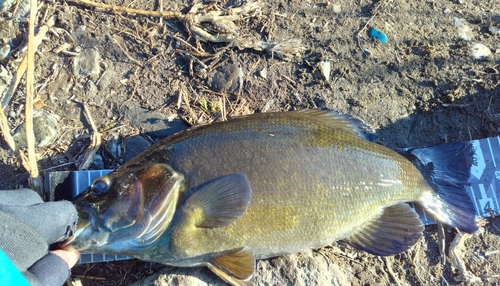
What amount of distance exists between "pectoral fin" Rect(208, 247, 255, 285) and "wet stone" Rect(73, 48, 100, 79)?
2.18m

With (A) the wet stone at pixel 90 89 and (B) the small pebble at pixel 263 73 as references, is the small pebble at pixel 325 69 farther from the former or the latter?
(A) the wet stone at pixel 90 89

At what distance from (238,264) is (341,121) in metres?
1.50

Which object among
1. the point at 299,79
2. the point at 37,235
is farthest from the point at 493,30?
the point at 37,235

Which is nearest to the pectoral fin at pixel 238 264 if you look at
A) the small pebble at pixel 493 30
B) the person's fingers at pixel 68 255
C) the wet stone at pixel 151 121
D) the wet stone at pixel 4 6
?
the person's fingers at pixel 68 255

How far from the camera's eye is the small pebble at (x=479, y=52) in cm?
442

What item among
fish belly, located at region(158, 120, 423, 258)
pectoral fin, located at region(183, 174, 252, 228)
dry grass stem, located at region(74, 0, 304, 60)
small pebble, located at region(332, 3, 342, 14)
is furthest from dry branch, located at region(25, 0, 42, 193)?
small pebble, located at region(332, 3, 342, 14)

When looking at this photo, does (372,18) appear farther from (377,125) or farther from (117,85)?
(117,85)

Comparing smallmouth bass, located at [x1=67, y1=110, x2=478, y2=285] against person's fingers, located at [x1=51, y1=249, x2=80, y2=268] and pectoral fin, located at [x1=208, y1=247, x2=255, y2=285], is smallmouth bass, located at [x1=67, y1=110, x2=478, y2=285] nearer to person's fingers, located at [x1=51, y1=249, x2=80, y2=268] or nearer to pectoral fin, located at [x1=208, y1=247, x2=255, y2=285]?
pectoral fin, located at [x1=208, y1=247, x2=255, y2=285]

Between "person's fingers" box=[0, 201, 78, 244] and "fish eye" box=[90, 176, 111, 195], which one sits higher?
"fish eye" box=[90, 176, 111, 195]

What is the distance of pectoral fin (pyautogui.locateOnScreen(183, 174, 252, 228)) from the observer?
3.06 meters

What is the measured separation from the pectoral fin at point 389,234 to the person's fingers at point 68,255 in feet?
7.32

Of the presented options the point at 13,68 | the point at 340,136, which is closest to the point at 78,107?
the point at 13,68

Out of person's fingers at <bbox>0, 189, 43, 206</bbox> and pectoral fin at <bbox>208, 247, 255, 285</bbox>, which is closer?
person's fingers at <bbox>0, 189, 43, 206</bbox>

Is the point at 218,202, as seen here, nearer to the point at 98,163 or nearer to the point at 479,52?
the point at 98,163
